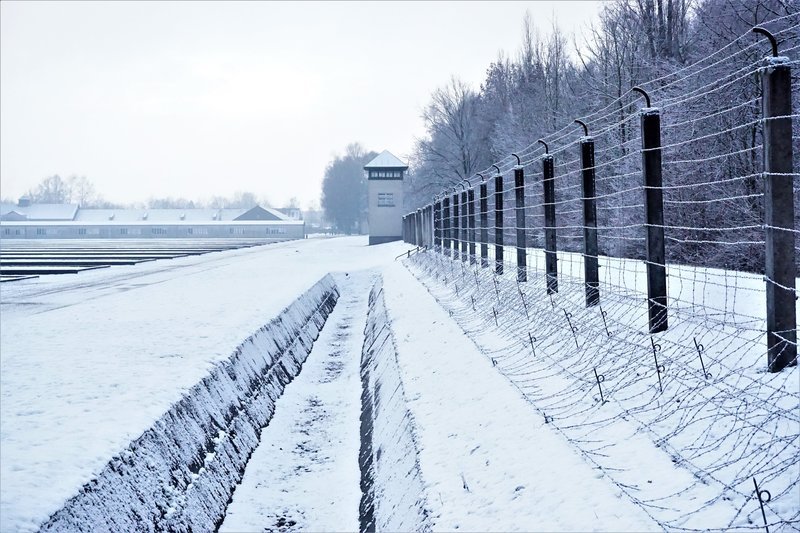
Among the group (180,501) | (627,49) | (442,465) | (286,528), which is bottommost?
(286,528)

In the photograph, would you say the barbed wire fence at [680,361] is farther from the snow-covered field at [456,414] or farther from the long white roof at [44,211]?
the long white roof at [44,211]

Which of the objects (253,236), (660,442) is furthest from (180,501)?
(253,236)

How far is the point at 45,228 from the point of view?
339 ft

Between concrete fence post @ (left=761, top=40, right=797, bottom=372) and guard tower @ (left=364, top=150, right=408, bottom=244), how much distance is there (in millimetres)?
55099

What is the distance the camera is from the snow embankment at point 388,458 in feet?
18.6

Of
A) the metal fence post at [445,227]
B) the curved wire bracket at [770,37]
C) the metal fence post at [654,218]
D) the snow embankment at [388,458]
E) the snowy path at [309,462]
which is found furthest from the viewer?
the metal fence post at [445,227]

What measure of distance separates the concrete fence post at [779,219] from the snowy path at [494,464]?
1.63m

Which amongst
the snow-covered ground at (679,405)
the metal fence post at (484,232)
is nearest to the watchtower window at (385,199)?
the metal fence post at (484,232)

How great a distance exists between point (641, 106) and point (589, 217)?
23104 mm

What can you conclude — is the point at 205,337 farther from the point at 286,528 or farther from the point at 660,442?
the point at 660,442

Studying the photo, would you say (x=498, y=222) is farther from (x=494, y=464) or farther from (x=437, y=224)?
(x=437, y=224)

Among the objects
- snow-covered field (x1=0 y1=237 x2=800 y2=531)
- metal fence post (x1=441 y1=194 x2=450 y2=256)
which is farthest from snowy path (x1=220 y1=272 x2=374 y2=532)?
metal fence post (x1=441 y1=194 x2=450 y2=256)

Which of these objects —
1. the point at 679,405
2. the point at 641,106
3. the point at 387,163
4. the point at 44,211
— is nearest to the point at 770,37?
the point at 679,405

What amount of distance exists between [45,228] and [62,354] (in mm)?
105007
